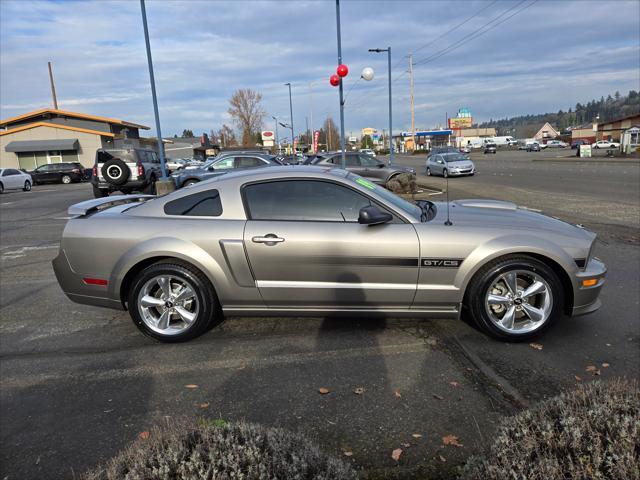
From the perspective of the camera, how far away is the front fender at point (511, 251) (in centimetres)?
373

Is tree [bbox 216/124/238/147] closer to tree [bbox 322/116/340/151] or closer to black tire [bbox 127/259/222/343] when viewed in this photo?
tree [bbox 322/116/340/151]

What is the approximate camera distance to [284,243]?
3846mm

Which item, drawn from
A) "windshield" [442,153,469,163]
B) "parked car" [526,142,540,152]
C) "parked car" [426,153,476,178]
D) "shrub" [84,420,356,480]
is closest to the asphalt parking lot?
"shrub" [84,420,356,480]

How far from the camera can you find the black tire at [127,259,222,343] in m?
3.98

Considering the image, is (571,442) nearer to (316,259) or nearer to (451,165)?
(316,259)

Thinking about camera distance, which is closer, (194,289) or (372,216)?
(372,216)

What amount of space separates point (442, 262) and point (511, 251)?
57 centimetres

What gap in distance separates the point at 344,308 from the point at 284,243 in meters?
0.77

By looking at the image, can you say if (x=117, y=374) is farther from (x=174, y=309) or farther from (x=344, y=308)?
(x=344, y=308)

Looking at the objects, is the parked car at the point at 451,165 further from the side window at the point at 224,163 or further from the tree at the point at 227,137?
the tree at the point at 227,137

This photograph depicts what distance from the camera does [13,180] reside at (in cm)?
2697

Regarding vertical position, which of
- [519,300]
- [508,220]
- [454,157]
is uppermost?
[508,220]

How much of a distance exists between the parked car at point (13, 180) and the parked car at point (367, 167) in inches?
774

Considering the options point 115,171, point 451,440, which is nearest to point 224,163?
point 115,171
